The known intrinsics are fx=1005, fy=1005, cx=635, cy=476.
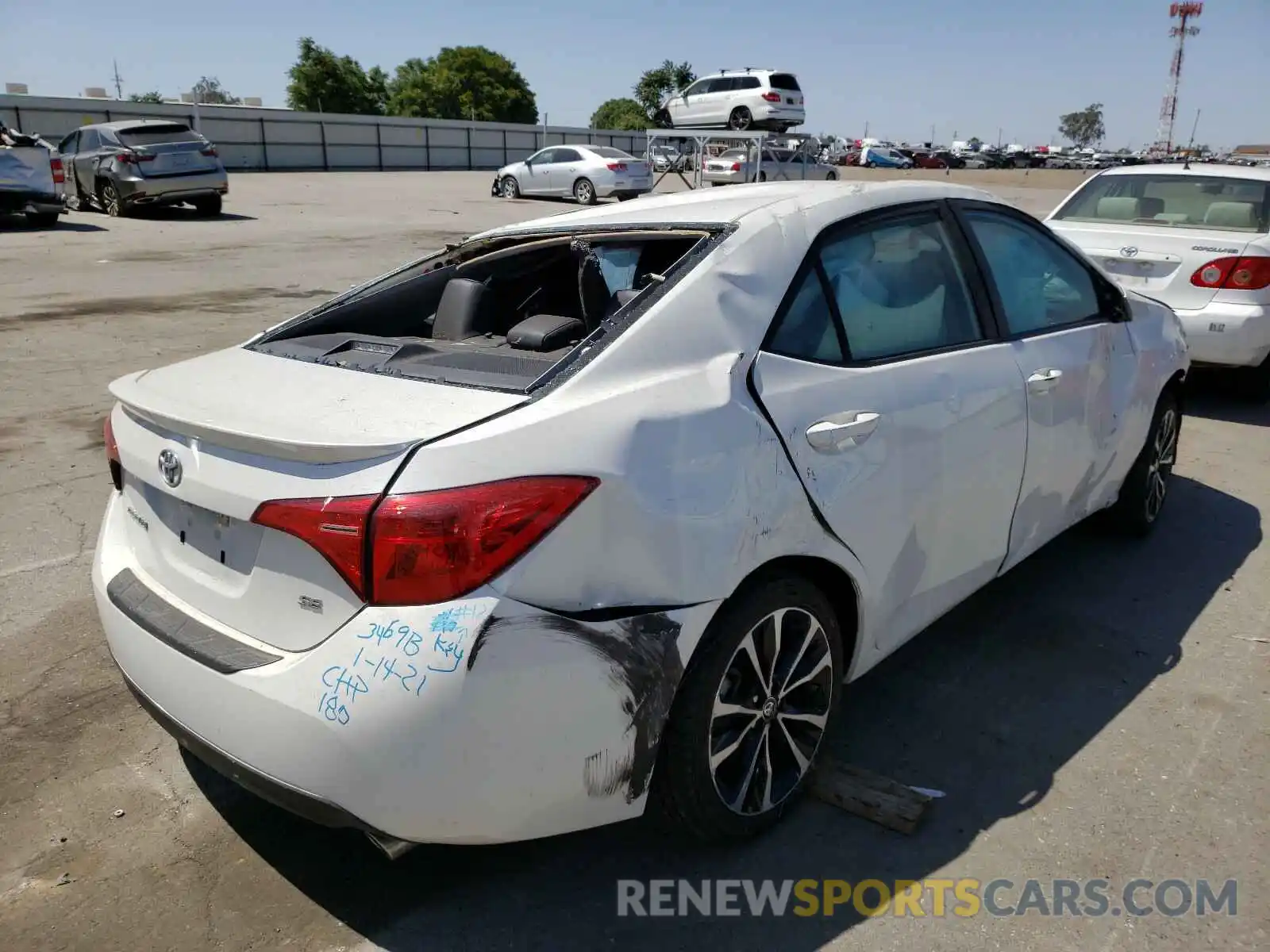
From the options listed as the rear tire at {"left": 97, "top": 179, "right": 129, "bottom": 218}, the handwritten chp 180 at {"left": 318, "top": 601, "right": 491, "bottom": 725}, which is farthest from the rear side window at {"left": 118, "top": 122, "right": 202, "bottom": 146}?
the handwritten chp 180 at {"left": 318, "top": 601, "right": 491, "bottom": 725}

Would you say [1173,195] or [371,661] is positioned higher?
[1173,195]

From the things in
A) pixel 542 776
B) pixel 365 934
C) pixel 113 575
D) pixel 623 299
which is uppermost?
pixel 623 299

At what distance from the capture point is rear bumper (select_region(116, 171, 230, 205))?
19703mm

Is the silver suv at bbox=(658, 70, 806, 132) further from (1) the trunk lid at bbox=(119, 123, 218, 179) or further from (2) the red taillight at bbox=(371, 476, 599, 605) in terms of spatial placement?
(2) the red taillight at bbox=(371, 476, 599, 605)

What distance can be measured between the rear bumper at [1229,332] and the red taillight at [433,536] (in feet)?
20.5

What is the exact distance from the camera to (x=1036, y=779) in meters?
2.96

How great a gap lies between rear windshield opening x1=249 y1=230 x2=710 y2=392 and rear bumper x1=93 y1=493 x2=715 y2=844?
0.73 m

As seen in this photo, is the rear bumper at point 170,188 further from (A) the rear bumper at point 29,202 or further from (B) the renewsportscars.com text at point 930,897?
(B) the renewsportscars.com text at point 930,897

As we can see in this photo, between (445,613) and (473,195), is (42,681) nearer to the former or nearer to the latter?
(445,613)

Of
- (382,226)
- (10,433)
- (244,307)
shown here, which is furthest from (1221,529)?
(382,226)

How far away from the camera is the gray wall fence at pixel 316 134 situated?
37406 millimetres

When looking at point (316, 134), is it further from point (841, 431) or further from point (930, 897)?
point (930, 897)

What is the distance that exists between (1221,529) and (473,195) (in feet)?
90.5

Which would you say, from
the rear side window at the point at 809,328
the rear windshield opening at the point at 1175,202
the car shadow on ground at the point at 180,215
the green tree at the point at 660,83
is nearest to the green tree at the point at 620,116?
the green tree at the point at 660,83
